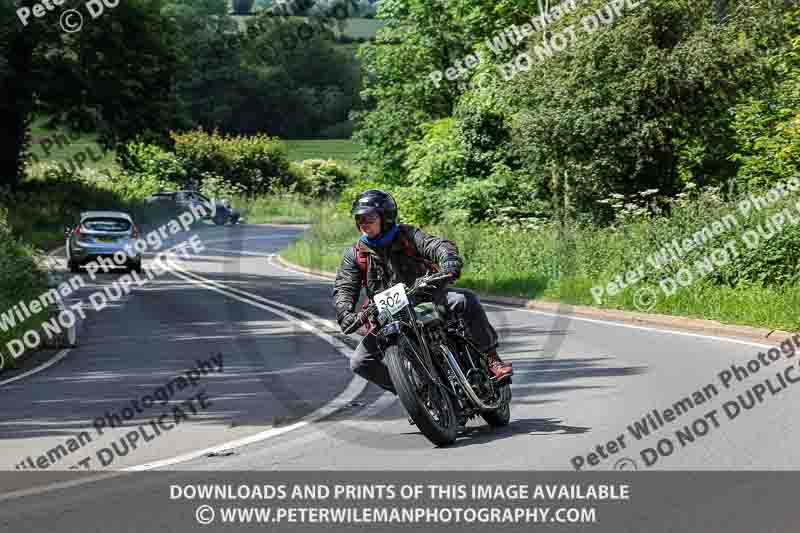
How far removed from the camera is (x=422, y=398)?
9.43m

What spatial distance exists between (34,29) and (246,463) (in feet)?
127

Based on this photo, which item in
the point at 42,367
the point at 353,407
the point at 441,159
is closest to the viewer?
the point at 353,407

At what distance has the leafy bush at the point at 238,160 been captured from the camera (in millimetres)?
90875

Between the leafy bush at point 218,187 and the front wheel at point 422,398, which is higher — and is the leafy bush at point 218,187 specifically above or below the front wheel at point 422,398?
below

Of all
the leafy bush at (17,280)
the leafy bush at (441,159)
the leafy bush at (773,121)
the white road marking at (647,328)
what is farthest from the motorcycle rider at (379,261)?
the leafy bush at (441,159)

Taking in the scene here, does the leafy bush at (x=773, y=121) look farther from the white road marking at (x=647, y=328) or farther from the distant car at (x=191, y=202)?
the distant car at (x=191, y=202)

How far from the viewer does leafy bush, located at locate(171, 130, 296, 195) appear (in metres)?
90.9

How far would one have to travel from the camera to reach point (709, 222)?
23.4 m

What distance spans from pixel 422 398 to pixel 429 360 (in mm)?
289

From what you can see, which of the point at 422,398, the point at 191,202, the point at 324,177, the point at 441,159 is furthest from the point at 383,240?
the point at 324,177

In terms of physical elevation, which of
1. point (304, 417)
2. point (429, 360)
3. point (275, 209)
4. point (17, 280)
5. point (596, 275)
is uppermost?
point (429, 360)

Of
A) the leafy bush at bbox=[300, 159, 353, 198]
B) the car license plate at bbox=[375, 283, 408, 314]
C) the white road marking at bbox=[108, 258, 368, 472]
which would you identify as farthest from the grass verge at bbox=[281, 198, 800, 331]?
the leafy bush at bbox=[300, 159, 353, 198]

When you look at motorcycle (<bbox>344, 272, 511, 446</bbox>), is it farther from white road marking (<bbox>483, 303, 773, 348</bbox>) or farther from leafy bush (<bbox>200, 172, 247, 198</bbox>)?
leafy bush (<bbox>200, 172, 247, 198</bbox>)

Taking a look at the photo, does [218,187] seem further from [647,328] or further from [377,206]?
[377,206]
